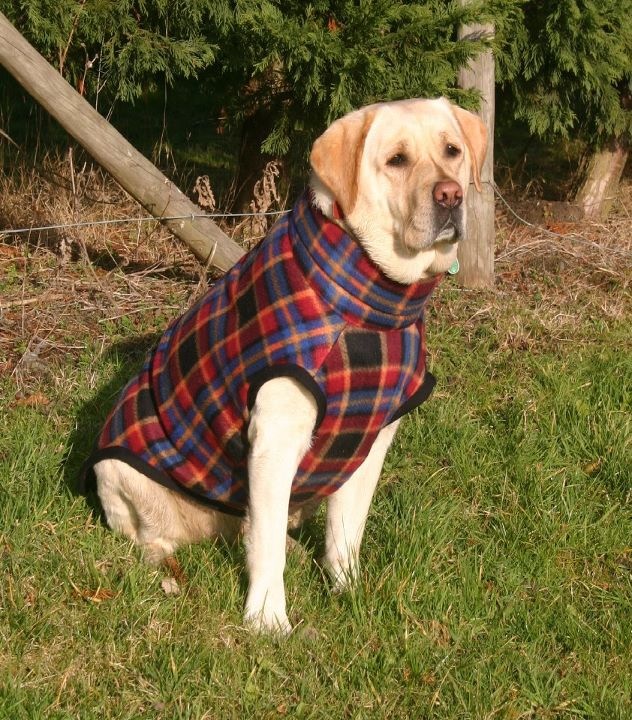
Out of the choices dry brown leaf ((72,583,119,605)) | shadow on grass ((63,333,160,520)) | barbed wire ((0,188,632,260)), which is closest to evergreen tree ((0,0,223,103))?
barbed wire ((0,188,632,260))

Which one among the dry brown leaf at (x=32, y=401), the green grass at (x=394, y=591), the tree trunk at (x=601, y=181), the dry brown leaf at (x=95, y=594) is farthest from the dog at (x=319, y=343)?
the tree trunk at (x=601, y=181)

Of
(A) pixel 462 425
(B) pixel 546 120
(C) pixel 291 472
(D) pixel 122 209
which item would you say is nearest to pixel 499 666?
(C) pixel 291 472

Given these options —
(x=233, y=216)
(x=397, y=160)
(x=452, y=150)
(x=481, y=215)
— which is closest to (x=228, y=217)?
(x=233, y=216)

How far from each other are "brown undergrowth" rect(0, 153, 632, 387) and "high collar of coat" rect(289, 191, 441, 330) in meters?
2.00

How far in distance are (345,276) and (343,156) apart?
374mm

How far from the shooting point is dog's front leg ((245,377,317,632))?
9.73 ft

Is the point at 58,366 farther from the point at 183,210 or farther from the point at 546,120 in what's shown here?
the point at 546,120

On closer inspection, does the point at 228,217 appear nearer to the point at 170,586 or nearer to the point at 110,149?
the point at 110,149

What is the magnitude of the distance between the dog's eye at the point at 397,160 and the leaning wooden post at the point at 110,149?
215cm

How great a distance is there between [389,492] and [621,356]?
163 centimetres

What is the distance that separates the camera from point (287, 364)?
9.53 ft

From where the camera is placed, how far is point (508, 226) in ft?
22.4

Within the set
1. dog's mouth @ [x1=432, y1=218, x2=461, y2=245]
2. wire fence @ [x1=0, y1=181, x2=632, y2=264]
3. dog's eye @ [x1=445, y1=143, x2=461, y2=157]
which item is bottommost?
wire fence @ [x1=0, y1=181, x2=632, y2=264]

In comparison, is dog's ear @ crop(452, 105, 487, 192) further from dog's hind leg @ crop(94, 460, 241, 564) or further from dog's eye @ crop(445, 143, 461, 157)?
dog's hind leg @ crop(94, 460, 241, 564)
